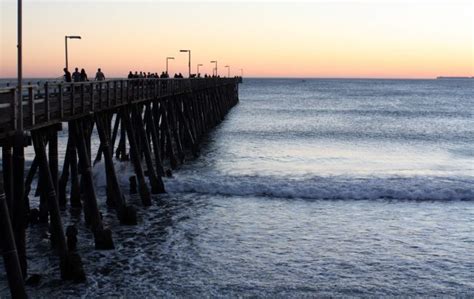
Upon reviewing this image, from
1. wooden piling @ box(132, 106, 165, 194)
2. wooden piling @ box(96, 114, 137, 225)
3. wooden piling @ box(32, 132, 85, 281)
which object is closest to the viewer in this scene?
wooden piling @ box(32, 132, 85, 281)

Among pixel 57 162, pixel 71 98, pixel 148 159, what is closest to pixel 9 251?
pixel 71 98

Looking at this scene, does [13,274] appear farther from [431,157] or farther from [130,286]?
[431,157]

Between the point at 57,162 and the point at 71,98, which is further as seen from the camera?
the point at 57,162

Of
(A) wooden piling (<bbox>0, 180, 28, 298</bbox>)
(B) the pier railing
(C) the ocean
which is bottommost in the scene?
(C) the ocean

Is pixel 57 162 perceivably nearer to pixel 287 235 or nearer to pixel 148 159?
pixel 287 235

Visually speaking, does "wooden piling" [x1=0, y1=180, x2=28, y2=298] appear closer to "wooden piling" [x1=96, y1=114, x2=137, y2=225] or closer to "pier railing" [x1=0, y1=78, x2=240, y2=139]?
"pier railing" [x1=0, y1=78, x2=240, y2=139]

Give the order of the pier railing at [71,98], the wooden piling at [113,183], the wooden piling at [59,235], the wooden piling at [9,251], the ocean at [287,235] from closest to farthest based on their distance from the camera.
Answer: the wooden piling at [9,251]
the pier railing at [71,98]
the wooden piling at [59,235]
the ocean at [287,235]
the wooden piling at [113,183]

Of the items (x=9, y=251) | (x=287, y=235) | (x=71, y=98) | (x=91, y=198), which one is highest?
(x=71, y=98)

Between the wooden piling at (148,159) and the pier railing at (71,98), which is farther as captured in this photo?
the wooden piling at (148,159)

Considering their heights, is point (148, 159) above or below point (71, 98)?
below

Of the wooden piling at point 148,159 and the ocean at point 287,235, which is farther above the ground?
the wooden piling at point 148,159

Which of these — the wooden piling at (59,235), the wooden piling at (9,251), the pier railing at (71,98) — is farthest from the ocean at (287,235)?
the pier railing at (71,98)

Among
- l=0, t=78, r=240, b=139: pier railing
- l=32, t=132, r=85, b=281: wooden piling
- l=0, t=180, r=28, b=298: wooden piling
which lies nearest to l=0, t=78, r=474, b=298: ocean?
l=32, t=132, r=85, b=281: wooden piling

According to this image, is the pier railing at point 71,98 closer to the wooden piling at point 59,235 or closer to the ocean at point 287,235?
the wooden piling at point 59,235
